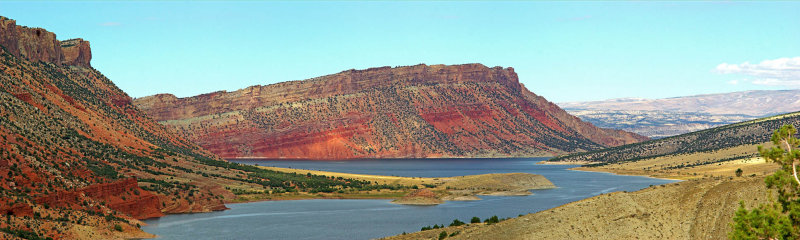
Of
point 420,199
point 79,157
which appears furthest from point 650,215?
point 420,199

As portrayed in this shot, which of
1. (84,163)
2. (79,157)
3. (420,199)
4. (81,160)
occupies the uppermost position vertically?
(79,157)

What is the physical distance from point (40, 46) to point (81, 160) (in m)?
63.6

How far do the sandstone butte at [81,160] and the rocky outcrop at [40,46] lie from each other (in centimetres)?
23

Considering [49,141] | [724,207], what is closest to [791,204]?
[724,207]

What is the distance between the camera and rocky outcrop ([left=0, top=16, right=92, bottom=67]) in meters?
142

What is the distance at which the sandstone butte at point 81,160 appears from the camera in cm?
7475

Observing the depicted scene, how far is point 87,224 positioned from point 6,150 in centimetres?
1430

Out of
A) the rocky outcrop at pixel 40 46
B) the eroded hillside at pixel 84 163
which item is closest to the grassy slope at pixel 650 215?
the eroded hillside at pixel 84 163

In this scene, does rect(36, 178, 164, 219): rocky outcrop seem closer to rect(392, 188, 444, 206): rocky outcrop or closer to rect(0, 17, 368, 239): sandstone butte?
rect(0, 17, 368, 239): sandstone butte

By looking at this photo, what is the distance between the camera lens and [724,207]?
5119 cm

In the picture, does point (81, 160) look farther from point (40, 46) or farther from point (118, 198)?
point (40, 46)

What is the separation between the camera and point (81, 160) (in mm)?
100250

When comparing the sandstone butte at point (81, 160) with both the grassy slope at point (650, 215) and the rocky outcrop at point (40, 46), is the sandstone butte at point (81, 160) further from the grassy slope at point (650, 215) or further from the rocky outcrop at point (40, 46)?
the grassy slope at point (650, 215)

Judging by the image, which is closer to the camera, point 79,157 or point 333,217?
point 79,157
